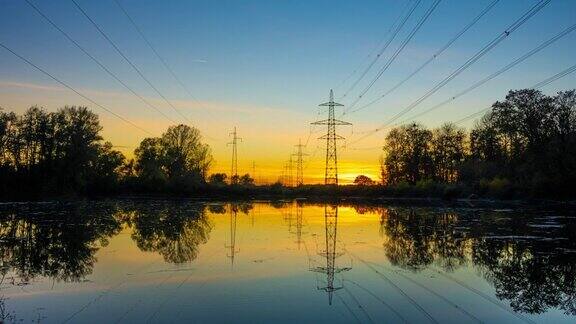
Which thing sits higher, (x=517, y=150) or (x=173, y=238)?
(x=517, y=150)

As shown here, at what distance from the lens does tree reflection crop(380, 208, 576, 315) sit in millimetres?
11758

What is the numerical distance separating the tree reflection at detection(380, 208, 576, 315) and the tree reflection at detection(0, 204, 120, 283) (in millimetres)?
9620

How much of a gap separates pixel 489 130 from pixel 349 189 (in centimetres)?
2502

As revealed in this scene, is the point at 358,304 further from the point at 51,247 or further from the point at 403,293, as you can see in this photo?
the point at 51,247

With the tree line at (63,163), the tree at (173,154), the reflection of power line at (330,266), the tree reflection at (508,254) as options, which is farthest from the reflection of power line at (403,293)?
the tree at (173,154)

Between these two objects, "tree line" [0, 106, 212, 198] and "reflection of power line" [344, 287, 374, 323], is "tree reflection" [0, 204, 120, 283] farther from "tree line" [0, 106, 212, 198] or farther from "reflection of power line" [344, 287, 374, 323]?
"tree line" [0, 106, 212, 198]

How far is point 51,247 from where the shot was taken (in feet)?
62.6

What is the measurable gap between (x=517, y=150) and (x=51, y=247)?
190 feet

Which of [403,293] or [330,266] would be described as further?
[330,266]

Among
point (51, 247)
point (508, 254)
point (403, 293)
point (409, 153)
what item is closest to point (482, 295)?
point (403, 293)

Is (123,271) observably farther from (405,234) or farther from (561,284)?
(405,234)

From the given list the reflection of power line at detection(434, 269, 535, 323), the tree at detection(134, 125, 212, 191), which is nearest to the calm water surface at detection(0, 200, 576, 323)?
the reflection of power line at detection(434, 269, 535, 323)

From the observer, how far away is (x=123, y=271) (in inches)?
559

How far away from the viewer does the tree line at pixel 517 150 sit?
51625 mm
